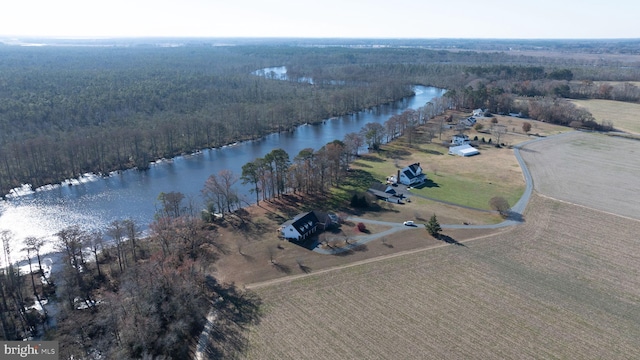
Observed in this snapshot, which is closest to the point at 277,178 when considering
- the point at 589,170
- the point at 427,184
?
the point at 427,184

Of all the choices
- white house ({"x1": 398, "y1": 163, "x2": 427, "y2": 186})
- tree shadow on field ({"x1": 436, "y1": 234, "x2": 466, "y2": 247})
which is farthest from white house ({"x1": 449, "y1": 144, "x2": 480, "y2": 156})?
tree shadow on field ({"x1": 436, "y1": 234, "x2": 466, "y2": 247})

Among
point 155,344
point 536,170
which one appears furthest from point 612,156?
point 155,344

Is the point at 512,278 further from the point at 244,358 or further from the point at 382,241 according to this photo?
the point at 244,358

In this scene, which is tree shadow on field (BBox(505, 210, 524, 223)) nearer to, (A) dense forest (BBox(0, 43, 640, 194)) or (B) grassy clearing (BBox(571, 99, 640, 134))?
(A) dense forest (BBox(0, 43, 640, 194))

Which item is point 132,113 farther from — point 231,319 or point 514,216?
point 514,216

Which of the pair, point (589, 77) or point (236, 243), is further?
point (589, 77)

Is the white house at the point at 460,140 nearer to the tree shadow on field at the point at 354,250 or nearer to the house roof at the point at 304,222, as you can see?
the house roof at the point at 304,222
